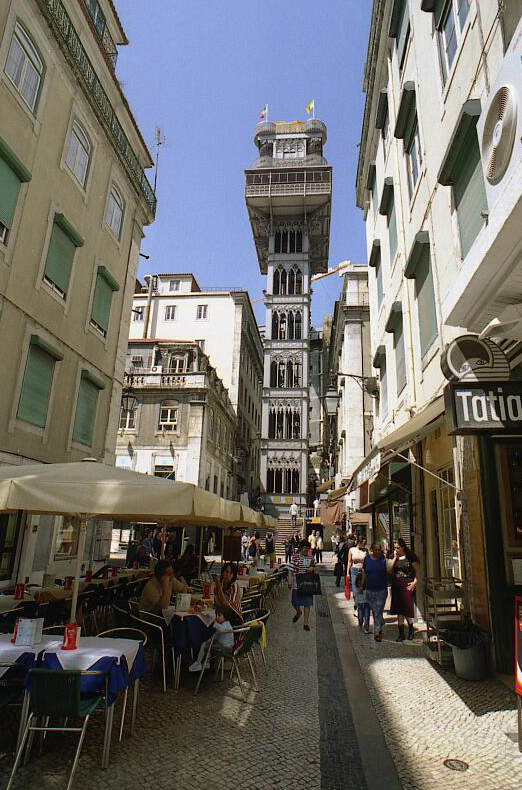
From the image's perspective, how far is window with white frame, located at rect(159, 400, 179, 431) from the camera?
99.2 feet

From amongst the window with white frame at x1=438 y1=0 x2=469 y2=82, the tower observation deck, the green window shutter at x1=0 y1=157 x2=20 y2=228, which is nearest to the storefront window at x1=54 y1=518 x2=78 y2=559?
the green window shutter at x1=0 y1=157 x2=20 y2=228

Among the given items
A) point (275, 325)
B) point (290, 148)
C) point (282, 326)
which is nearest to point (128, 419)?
point (275, 325)

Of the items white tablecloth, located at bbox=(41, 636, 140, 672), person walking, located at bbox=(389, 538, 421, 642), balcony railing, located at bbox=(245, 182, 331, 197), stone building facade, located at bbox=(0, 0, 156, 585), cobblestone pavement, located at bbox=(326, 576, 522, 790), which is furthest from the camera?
balcony railing, located at bbox=(245, 182, 331, 197)

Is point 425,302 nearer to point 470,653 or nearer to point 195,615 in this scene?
point 470,653

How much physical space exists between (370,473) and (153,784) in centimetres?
746

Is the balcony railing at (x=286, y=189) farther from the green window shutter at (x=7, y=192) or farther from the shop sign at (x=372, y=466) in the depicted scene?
the shop sign at (x=372, y=466)

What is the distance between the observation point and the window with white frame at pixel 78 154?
44.2ft

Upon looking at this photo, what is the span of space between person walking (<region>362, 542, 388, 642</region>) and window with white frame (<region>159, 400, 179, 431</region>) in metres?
22.6

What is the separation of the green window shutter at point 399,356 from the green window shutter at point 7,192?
31.9 feet

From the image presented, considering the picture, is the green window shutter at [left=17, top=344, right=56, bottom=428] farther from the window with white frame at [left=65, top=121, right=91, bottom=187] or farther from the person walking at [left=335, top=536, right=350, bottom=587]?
the person walking at [left=335, top=536, right=350, bottom=587]

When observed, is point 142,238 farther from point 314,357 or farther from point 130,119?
point 314,357

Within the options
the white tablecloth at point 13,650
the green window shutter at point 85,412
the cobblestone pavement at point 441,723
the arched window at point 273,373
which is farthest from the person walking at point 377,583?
the arched window at point 273,373

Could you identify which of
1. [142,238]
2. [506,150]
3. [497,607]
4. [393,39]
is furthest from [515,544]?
[142,238]

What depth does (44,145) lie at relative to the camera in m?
Answer: 12.1
